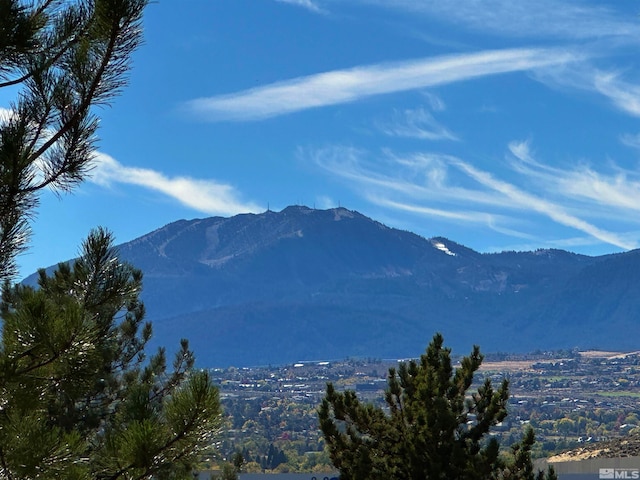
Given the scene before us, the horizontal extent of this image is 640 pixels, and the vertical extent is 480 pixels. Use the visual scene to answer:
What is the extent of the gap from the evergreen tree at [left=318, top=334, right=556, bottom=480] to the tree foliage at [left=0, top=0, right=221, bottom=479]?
5652 millimetres

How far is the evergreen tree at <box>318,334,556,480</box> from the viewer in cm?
1271

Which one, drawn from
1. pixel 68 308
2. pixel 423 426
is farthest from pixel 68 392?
pixel 423 426

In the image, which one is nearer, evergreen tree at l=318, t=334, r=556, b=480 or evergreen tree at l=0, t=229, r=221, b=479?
evergreen tree at l=0, t=229, r=221, b=479

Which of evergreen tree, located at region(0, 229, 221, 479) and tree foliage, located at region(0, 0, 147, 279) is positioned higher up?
tree foliage, located at region(0, 0, 147, 279)

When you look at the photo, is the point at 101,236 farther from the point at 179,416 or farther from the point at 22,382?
the point at 179,416

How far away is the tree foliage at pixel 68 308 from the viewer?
600cm

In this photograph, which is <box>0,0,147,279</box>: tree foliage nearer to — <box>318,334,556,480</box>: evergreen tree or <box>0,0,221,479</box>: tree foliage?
<box>0,0,221,479</box>: tree foliage

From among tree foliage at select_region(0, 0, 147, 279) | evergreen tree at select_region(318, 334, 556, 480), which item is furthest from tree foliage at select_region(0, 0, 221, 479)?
evergreen tree at select_region(318, 334, 556, 480)

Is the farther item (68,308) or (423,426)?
(423,426)

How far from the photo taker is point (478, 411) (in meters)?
13.6

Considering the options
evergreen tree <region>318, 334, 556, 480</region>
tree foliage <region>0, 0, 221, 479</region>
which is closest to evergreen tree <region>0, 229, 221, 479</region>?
tree foliage <region>0, 0, 221, 479</region>

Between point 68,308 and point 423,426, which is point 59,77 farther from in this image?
point 423,426

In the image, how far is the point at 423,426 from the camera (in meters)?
12.8

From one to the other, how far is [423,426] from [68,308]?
24.8ft
